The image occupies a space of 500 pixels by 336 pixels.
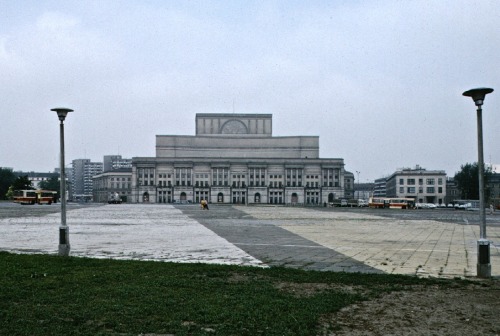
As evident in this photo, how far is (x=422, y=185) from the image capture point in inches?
5807

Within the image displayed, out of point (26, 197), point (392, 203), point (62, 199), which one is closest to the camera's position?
point (62, 199)

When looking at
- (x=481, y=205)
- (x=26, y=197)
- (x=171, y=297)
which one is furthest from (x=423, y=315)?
(x=26, y=197)

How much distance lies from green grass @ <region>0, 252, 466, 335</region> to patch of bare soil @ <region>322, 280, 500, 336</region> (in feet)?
1.12

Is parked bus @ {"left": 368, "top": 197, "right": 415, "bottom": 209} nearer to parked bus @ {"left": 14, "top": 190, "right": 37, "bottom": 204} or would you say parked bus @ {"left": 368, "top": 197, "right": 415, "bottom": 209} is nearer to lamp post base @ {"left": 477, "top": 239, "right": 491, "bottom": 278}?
parked bus @ {"left": 14, "top": 190, "right": 37, "bottom": 204}

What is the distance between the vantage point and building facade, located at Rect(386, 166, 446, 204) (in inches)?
5728

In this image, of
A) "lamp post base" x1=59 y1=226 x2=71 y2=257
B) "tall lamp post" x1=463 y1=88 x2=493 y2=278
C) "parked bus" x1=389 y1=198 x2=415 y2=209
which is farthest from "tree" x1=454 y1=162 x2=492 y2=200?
"lamp post base" x1=59 y1=226 x2=71 y2=257

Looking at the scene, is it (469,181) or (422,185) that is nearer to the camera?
(469,181)

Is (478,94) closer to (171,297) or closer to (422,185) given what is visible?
(171,297)

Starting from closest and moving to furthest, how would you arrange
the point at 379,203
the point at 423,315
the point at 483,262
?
the point at 423,315, the point at 483,262, the point at 379,203

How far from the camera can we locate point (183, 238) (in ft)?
63.4

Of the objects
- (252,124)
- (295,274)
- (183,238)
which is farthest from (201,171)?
(295,274)

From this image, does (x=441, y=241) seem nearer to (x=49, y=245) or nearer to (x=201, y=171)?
(x=49, y=245)

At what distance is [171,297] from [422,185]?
494 ft

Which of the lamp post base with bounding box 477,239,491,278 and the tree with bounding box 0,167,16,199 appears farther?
the tree with bounding box 0,167,16,199
